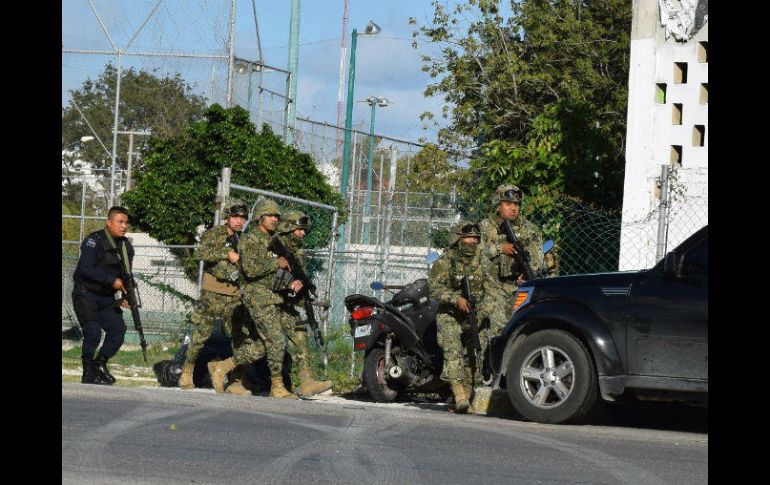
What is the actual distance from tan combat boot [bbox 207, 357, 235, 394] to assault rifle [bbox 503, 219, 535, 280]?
119 inches

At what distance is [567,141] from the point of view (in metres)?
17.7

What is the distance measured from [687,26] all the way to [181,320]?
28.3 ft

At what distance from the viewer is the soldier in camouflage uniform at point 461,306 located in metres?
11.1

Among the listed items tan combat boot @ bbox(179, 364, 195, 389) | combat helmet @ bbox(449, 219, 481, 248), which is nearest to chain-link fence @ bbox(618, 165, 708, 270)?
combat helmet @ bbox(449, 219, 481, 248)

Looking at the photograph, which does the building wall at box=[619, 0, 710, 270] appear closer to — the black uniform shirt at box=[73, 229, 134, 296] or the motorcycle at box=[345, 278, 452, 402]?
the motorcycle at box=[345, 278, 452, 402]

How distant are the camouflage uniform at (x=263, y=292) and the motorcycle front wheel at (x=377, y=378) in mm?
839

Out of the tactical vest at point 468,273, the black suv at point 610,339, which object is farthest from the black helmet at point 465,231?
the black suv at point 610,339

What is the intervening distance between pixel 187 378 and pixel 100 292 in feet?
4.06

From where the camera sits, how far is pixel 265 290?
39.6 ft

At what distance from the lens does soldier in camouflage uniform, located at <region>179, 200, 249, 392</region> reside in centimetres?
1258

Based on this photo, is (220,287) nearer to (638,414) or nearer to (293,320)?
(293,320)

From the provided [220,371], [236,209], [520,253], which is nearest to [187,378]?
[220,371]

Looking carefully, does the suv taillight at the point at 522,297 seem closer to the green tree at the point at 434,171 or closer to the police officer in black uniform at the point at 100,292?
the police officer in black uniform at the point at 100,292
